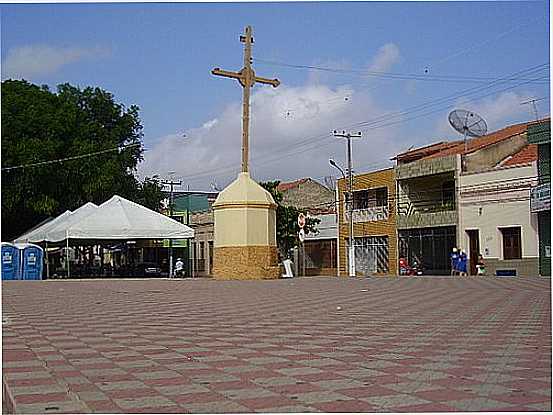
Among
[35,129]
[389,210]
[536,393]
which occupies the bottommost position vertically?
[536,393]

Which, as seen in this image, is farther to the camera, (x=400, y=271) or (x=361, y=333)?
(x=400, y=271)

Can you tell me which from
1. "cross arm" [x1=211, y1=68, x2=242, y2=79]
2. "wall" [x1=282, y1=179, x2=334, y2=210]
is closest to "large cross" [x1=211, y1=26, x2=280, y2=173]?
"cross arm" [x1=211, y1=68, x2=242, y2=79]

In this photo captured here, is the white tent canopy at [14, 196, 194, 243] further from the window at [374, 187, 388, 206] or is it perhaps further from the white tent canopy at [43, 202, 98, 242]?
the window at [374, 187, 388, 206]

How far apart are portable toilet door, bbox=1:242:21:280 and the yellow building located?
17763 millimetres

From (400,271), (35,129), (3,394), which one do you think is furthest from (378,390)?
(400,271)

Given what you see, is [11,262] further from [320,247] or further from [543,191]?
[320,247]

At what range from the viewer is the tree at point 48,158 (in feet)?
A: 105

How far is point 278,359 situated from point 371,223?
35.3 m

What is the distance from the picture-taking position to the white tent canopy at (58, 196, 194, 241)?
1078 inches

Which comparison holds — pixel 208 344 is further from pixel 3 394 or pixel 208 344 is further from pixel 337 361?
pixel 3 394

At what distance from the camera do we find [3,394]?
4875 mm

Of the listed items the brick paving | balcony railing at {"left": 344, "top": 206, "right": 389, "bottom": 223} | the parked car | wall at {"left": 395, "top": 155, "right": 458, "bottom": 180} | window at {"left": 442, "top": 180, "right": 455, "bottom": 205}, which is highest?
wall at {"left": 395, "top": 155, "right": 458, "bottom": 180}

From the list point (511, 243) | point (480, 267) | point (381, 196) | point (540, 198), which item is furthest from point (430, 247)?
point (540, 198)

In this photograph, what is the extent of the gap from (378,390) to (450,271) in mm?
31087
